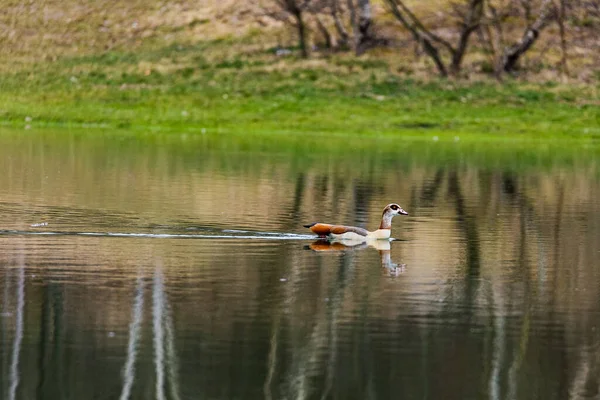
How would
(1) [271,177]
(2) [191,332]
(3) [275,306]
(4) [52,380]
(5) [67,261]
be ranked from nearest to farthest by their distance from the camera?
(4) [52,380]
(2) [191,332]
(3) [275,306]
(5) [67,261]
(1) [271,177]

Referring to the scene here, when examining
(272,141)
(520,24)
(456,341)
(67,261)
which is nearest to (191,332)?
(456,341)

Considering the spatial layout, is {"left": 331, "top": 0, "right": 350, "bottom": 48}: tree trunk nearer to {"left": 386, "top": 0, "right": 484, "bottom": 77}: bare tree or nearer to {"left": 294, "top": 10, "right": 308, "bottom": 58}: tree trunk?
{"left": 294, "top": 10, "right": 308, "bottom": 58}: tree trunk

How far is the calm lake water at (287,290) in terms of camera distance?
10.9 m

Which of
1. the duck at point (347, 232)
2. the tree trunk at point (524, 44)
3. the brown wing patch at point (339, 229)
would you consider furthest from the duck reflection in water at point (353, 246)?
the tree trunk at point (524, 44)

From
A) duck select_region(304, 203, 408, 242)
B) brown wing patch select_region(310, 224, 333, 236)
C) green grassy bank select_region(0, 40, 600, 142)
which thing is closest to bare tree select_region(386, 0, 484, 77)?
green grassy bank select_region(0, 40, 600, 142)

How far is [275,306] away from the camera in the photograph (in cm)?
1380

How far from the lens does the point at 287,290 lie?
14.8 m

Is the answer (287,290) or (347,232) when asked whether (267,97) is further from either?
(287,290)

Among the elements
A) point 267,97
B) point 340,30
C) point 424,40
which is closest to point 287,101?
point 267,97

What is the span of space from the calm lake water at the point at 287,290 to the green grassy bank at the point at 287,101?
18065mm

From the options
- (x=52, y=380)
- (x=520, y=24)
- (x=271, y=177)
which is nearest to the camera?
(x=52, y=380)

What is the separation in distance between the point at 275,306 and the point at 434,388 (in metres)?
3.39

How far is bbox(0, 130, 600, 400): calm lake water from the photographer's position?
10938 mm

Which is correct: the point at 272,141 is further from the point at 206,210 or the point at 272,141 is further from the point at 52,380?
the point at 52,380
